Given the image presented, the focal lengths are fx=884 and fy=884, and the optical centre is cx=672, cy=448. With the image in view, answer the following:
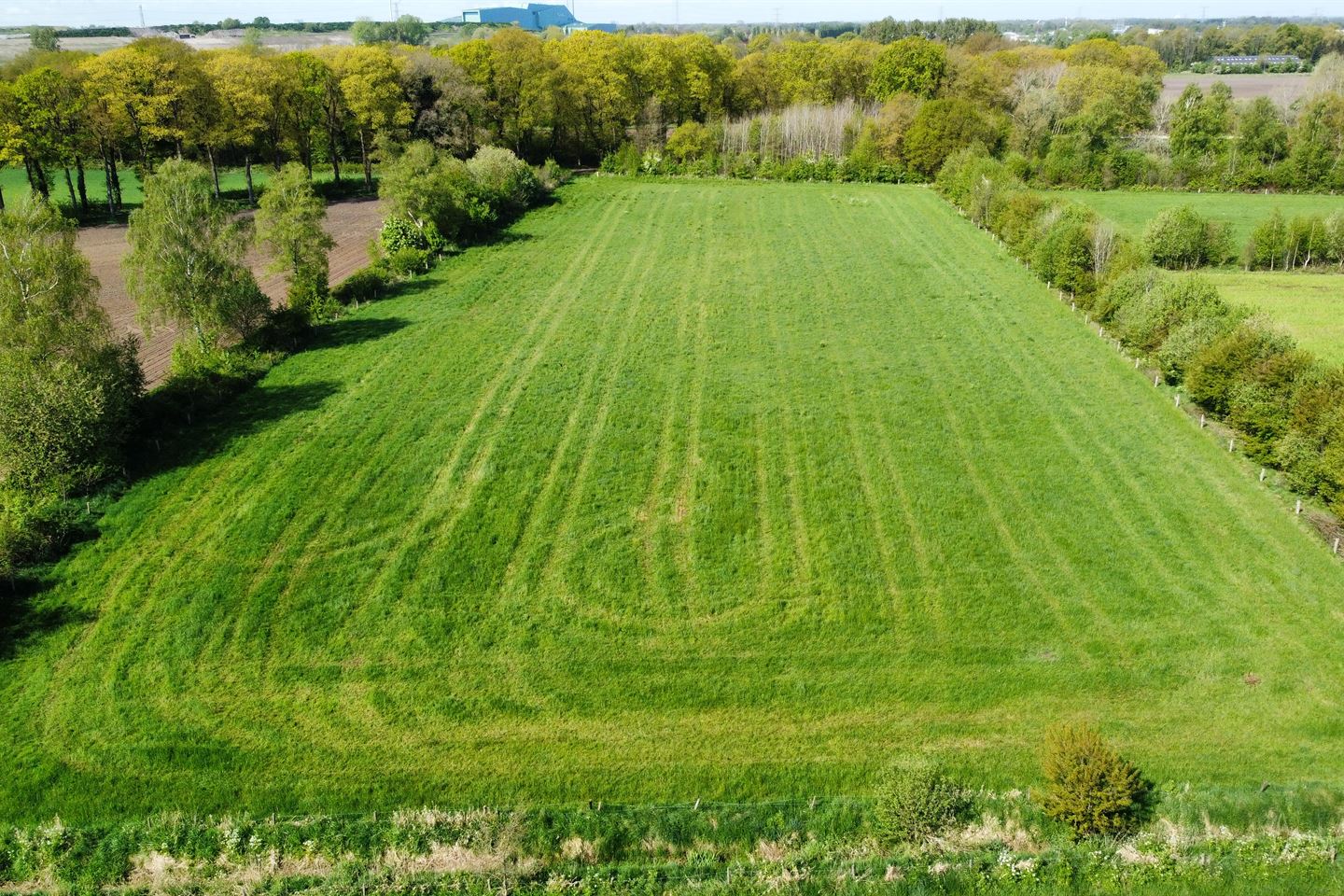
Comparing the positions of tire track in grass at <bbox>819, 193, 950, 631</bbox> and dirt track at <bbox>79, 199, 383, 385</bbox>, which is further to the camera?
dirt track at <bbox>79, 199, 383, 385</bbox>

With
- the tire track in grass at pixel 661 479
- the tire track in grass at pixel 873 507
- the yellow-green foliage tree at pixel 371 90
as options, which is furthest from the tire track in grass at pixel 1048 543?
the yellow-green foliage tree at pixel 371 90

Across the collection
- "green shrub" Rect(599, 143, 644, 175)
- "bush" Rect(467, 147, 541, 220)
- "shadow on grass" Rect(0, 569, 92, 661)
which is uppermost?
"green shrub" Rect(599, 143, 644, 175)

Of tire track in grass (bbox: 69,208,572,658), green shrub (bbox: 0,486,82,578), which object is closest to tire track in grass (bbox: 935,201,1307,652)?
tire track in grass (bbox: 69,208,572,658)

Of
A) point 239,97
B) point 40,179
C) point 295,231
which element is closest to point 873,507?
point 295,231

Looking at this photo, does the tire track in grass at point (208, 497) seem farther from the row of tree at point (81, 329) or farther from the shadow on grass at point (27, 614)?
the row of tree at point (81, 329)

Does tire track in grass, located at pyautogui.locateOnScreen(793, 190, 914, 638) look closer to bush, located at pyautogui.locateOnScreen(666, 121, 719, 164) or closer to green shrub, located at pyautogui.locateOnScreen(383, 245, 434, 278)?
green shrub, located at pyautogui.locateOnScreen(383, 245, 434, 278)

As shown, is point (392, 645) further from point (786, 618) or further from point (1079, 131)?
point (1079, 131)
